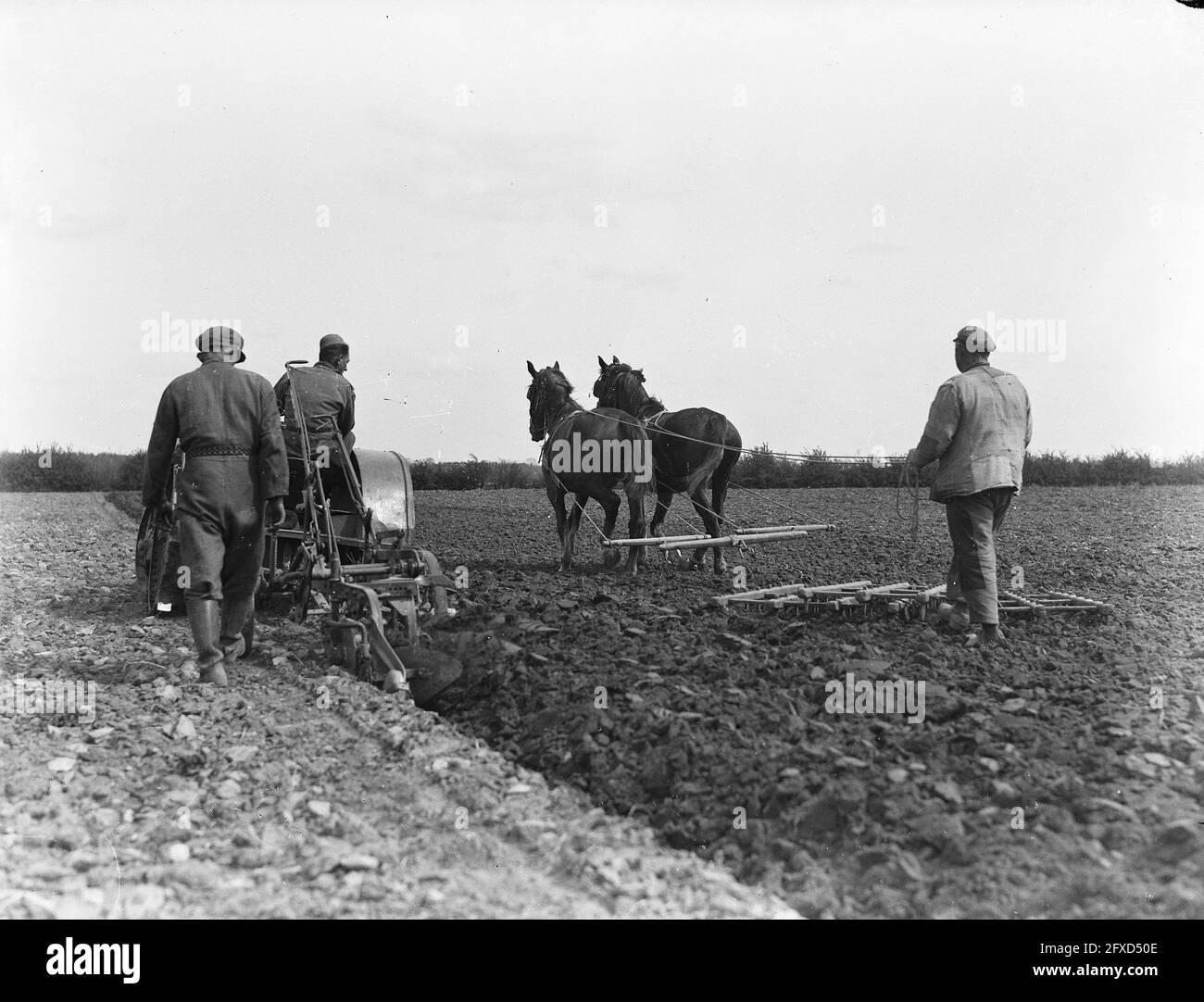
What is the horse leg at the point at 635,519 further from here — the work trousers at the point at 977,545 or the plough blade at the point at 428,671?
the plough blade at the point at 428,671

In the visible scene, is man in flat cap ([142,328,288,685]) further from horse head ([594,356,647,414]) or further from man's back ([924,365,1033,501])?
horse head ([594,356,647,414])

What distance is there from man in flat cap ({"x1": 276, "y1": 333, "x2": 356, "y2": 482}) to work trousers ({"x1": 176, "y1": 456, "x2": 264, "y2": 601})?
3.89 feet

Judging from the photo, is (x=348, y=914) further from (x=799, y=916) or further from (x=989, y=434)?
(x=989, y=434)

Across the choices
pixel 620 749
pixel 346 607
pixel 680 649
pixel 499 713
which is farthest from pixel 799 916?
pixel 346 607

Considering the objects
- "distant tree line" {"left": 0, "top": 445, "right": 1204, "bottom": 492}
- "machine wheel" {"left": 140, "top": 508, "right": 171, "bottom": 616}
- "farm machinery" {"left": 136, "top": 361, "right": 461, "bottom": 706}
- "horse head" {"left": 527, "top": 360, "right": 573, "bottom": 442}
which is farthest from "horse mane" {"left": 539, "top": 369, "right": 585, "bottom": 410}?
"distant tree line" {"left": 0, "top": 445, "right": 1204, "bottom": 492}

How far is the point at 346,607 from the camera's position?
743 cm

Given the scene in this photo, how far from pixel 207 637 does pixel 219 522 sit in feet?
2.17

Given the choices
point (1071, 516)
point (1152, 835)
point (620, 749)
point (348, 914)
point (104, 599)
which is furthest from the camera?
point (1071, 516)

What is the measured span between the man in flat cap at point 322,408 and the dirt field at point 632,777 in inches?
52.6

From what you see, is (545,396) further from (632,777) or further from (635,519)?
(632,777)

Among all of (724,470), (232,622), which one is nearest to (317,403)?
(232,622)

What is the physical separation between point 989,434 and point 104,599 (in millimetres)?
7710

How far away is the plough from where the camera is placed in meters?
8.10

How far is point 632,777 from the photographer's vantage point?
4.98 meters
